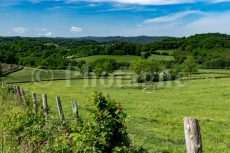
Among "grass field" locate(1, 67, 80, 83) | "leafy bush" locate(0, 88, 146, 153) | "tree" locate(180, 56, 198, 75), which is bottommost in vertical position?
"grass field" locate(1, 67, 80, 83)

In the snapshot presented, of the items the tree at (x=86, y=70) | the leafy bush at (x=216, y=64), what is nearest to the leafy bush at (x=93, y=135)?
the tree at (x=86, y=70)

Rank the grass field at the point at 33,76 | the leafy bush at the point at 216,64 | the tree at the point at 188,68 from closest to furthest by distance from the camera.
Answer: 1. the grass field at the point at 33,76
2. the tree at the point at 188,68
3. the leafy bush at the point at 216,64

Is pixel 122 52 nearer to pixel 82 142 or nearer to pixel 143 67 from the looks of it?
pixel 143 67

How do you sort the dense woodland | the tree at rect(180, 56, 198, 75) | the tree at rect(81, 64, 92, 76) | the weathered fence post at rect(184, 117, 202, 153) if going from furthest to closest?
the dense woodland
the tree at rect(81, 64, 92, 76)
the tree at rect(180, 56, 198, 75)
the weathered fence post at rect(184, 117, 202, 153)

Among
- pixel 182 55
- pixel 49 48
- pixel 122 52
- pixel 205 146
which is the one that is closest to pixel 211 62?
pixel 182 55

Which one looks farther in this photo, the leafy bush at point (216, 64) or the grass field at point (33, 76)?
the leafy bush at point (216, 64)

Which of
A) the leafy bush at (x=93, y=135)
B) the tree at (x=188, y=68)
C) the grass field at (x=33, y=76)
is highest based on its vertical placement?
the leafy bush at (x=93, y=135)

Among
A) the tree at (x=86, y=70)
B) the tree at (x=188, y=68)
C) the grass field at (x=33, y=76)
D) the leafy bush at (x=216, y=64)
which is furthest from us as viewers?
the leafy bush at (x=216, y=64)

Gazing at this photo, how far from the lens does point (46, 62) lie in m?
141

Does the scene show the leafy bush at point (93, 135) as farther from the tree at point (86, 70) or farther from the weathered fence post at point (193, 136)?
the tree at point (86, 70)

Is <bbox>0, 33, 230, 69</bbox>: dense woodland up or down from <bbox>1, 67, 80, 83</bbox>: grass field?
up

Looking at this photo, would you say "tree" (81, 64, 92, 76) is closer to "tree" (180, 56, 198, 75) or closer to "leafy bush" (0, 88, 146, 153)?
"tree" (180, 56, 198, 75)

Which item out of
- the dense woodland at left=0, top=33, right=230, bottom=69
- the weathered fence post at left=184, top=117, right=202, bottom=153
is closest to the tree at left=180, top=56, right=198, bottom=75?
the dense woodland at left=0, top=33, right=230, bottom=69

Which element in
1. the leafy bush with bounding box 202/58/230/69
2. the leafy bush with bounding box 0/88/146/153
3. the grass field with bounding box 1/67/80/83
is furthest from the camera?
the leafy bush with bounding box 202/58/230/69
